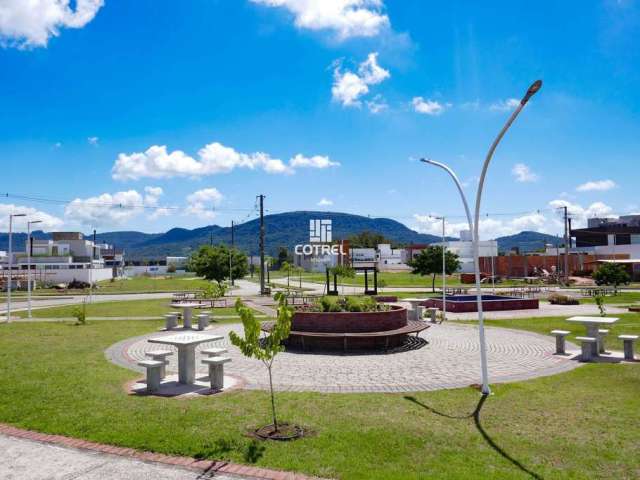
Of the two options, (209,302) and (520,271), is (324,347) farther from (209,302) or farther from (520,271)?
(520,271)

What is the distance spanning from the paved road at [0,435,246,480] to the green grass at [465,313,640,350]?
14139mm

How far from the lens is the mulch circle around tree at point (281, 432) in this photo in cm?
693

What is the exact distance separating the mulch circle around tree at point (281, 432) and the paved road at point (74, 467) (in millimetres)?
1220

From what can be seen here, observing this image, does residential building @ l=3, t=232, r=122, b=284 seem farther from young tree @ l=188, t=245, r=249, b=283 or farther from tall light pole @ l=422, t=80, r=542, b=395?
tall light pole @ l=422, t=80, r=542, b=395

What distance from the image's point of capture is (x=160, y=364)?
9930 millimetres

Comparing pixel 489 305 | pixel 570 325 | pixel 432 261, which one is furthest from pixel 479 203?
pixel 432 261

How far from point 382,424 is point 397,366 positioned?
476 centimetres

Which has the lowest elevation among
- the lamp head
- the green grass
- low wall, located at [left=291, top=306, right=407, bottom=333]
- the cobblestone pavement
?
the green grass

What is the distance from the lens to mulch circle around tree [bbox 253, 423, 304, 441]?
6926 mm

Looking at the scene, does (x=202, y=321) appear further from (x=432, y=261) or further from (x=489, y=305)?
(x=432, y=261)

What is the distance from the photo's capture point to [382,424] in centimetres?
755

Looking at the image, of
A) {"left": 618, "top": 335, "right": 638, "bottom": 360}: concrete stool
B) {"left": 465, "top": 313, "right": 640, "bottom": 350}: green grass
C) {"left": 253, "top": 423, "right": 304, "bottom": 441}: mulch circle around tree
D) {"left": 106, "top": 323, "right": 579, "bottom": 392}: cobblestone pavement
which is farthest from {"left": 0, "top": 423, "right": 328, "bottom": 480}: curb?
{"left": 465, "top": 313, "right": 640, "bottom": 350}: green grass

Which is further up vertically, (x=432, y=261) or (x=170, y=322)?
(x=432, y=261)

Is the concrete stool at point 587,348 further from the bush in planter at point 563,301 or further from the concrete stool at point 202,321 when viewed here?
the bush in planter at point 563,301
